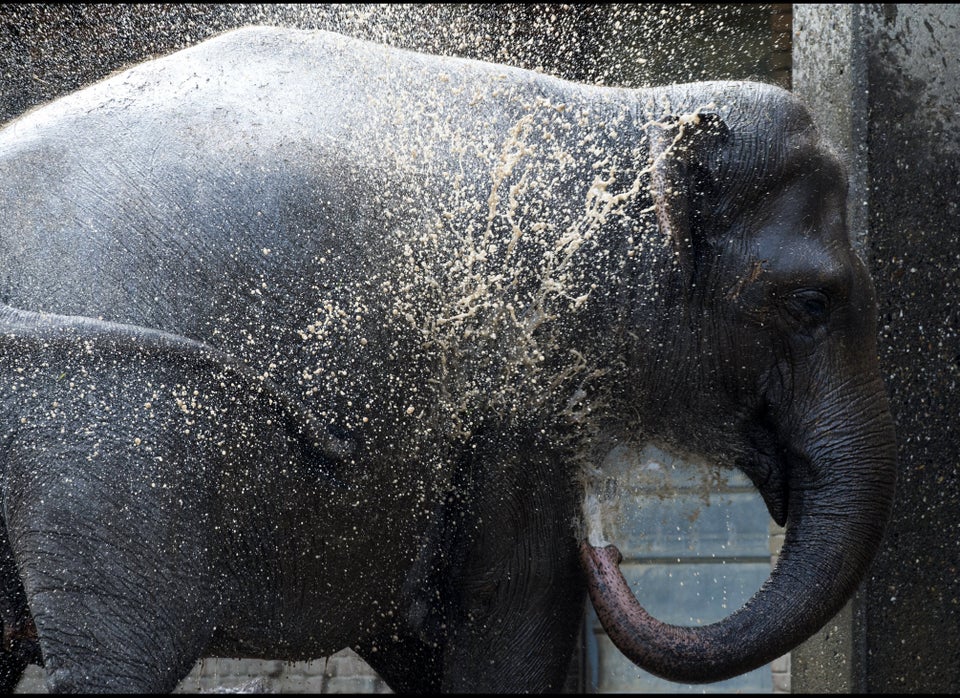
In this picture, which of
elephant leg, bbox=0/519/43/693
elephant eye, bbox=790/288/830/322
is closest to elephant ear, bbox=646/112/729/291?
elephant eye, bbox=790/288/830/322

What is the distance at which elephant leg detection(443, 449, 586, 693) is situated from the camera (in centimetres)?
281

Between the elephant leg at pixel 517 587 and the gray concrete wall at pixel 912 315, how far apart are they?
1004 millimetres

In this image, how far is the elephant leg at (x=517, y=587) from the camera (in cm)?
281

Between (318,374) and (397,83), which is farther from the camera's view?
(397,83)

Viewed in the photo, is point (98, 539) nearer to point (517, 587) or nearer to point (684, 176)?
point (517, 587)

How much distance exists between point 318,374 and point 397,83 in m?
0.62

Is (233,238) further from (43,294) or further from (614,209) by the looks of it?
(614,209)

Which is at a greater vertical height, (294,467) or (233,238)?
(233,238)

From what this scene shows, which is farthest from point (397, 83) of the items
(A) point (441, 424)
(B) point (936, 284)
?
(B) point (936, 284)

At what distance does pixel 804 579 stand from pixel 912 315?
3.85ft

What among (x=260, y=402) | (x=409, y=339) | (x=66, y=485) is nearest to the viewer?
(x=66, y=485)

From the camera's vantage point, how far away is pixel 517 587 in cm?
293

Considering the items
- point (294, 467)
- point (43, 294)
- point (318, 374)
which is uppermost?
point (43, 294)

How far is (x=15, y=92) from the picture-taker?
12.7 feet
